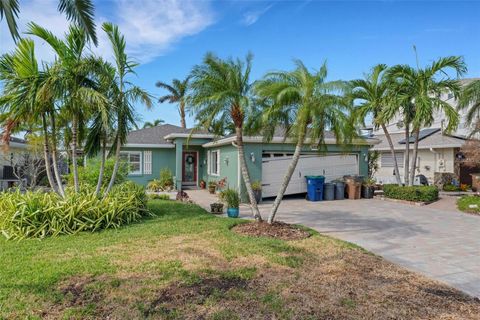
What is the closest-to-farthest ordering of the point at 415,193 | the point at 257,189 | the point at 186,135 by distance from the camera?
1. the point at 257,189
2. the point at 415,193
3. the point at 186,135

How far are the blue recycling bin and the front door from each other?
8467mm

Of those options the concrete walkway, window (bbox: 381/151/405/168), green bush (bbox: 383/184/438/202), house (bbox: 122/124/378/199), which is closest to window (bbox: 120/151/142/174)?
house (bbox: 122/124/378/199)

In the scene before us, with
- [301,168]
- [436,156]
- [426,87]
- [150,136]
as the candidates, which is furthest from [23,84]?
[436,156]

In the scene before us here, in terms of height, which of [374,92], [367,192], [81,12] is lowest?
[367,192]

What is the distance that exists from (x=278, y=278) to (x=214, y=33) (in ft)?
33.6

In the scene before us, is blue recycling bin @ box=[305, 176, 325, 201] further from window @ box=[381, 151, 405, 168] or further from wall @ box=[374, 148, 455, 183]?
window @ box=[381, 151, 405, 168]

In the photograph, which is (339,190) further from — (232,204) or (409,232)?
(232,204)

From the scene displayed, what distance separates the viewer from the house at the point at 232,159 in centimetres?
1467

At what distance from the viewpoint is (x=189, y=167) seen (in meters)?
20.9

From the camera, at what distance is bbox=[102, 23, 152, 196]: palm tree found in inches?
353

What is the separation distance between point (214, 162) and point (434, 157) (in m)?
14.6

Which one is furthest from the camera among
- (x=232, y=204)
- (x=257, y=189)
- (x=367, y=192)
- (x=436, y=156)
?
(x=436, y=156)

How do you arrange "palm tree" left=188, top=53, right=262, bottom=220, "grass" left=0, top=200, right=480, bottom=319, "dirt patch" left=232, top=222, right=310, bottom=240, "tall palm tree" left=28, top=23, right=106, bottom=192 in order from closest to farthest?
"grass" left=0, top=200, right=480, bottom=319 → "dirt patch" left=232, top=222, right=310, bottom=240 → "palm tree" left=188, top=53, right=262, bottom=220 → "tall palm tree" left=28, top=23, right=106, bottom=192

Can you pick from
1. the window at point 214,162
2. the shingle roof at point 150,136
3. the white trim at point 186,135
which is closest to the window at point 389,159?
the window at point 214,162
